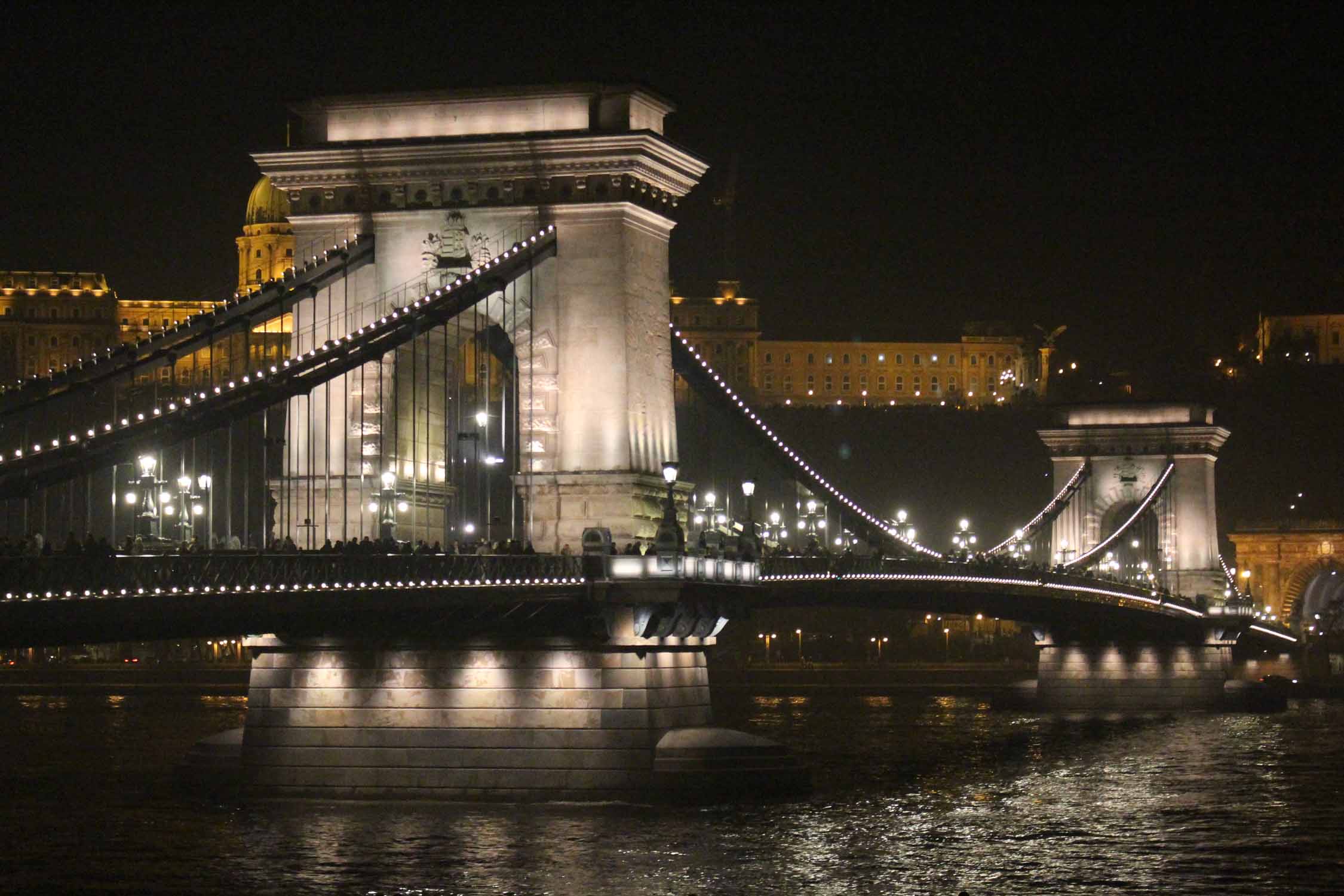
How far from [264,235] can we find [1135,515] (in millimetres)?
73323

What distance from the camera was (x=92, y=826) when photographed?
4472cm

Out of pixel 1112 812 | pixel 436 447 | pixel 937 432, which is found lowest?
pixel 1112 812

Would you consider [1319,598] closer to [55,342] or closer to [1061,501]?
[1061,501]

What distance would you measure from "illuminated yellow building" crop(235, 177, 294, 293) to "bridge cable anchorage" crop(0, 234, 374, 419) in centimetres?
9310

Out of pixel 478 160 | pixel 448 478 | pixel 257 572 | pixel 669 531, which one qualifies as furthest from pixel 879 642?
pixel 257 572

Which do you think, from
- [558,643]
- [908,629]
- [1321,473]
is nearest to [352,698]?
[558,643]

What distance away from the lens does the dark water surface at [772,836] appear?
38.1m

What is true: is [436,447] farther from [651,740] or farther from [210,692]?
[210,692]

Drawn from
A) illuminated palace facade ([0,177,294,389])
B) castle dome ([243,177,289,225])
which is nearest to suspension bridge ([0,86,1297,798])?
castle dome ([243,177,289,225])

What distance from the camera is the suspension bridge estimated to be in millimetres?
37875

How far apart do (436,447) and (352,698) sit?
736 cm

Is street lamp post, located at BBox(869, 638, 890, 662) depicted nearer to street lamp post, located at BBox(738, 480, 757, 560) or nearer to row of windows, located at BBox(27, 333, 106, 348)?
street lamp post, located at BBox(738, 480, 757, 560)

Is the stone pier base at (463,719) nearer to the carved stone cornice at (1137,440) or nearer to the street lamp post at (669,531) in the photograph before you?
the street lamp post at (669,531)

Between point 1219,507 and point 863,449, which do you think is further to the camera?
point 863,449
